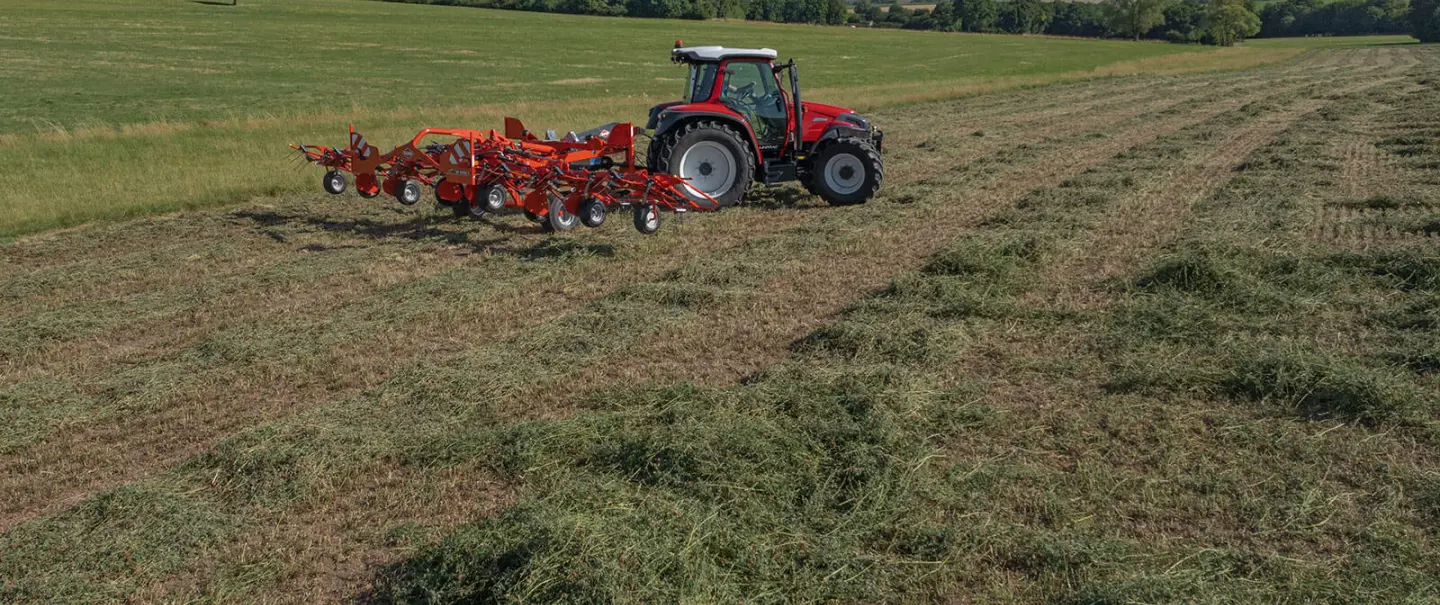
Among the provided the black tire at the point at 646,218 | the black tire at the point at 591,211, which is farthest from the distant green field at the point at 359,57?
the black tire at the point at 646,218

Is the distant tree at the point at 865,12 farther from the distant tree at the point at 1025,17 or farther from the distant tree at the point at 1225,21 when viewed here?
the distant tree at the point at 1225,21

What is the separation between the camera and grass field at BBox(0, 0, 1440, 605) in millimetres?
3967

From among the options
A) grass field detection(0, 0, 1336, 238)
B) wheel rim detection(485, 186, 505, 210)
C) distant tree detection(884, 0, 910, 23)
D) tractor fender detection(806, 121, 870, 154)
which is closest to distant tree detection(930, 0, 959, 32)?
distant tree detection(884, 0, 910, 23)

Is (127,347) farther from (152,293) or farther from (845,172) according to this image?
(845,172)

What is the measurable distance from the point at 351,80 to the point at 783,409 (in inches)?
1185

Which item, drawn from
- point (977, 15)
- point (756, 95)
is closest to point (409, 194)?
point (756, 95)

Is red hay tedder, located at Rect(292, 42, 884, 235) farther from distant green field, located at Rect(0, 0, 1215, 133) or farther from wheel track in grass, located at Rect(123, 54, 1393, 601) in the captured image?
distant green field, located at Rect(0, 0, 1215, 133)

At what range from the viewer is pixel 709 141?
1109 cm

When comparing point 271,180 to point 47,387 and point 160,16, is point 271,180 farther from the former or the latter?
point 160,16

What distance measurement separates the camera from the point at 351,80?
105 feet

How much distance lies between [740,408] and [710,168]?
20.5 feet

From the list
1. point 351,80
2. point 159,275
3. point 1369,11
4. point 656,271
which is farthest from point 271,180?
point 1369,11

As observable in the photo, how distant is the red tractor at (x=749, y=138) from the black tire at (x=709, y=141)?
0.04ft

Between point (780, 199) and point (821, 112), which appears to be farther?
point (780, 199)
